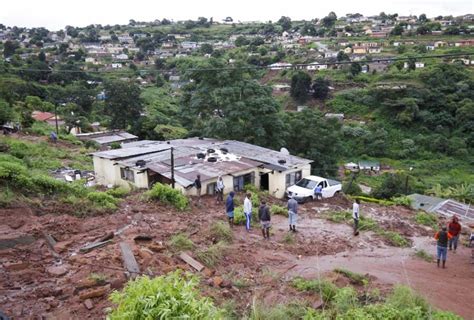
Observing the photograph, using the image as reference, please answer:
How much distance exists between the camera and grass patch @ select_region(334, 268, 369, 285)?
31.0 feet

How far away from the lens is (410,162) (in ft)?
132

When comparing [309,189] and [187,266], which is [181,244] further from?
[309,189]

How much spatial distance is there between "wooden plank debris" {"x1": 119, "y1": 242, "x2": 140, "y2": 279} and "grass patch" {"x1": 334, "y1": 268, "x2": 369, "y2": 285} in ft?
14.8

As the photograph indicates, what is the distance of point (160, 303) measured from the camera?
184 inches

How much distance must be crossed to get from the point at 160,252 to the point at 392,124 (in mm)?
42599

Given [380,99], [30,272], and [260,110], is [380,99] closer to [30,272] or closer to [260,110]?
[260,110]

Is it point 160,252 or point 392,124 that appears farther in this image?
point 392,124

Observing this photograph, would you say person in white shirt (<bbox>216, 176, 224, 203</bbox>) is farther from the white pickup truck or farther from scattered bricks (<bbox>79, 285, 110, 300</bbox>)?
scattered bricks (<bbox>79, 285, 110, 300</bbox>)

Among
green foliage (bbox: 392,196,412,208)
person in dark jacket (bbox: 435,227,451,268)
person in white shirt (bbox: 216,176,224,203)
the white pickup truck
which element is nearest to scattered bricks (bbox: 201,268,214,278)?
person in dark jacket (bbox: 435,227,451,268)

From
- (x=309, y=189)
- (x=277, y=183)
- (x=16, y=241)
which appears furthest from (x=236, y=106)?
(x=16, y=241)

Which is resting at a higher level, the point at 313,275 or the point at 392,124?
the point at 313,275

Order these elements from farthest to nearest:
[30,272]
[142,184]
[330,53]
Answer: [330,53] < [142,184] < [30,272]

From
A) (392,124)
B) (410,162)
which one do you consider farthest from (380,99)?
(410,162)

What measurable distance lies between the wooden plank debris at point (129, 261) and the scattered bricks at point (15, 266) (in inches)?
72.7
